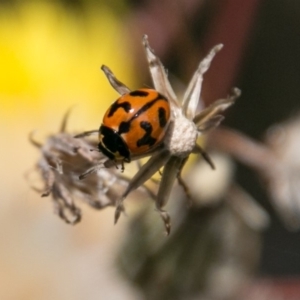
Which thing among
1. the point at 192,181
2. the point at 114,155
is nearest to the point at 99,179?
the point at 114,155

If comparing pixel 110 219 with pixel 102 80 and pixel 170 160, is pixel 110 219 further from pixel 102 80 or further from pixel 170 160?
pixel 170 160

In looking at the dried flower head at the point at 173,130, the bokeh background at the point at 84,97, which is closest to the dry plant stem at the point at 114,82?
the dried flower head at the point at 173,130

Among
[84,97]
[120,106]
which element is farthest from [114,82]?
[84,97]

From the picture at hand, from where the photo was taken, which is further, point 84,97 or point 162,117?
point 84,97

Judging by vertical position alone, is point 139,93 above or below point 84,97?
above

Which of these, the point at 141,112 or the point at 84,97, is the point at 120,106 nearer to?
the point at 141,112

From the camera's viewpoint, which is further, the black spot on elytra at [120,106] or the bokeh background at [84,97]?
the bokeh background at [84,97]

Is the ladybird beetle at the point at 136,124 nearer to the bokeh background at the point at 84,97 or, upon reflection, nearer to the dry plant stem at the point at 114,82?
the dry plant stem at the point at 114,82
